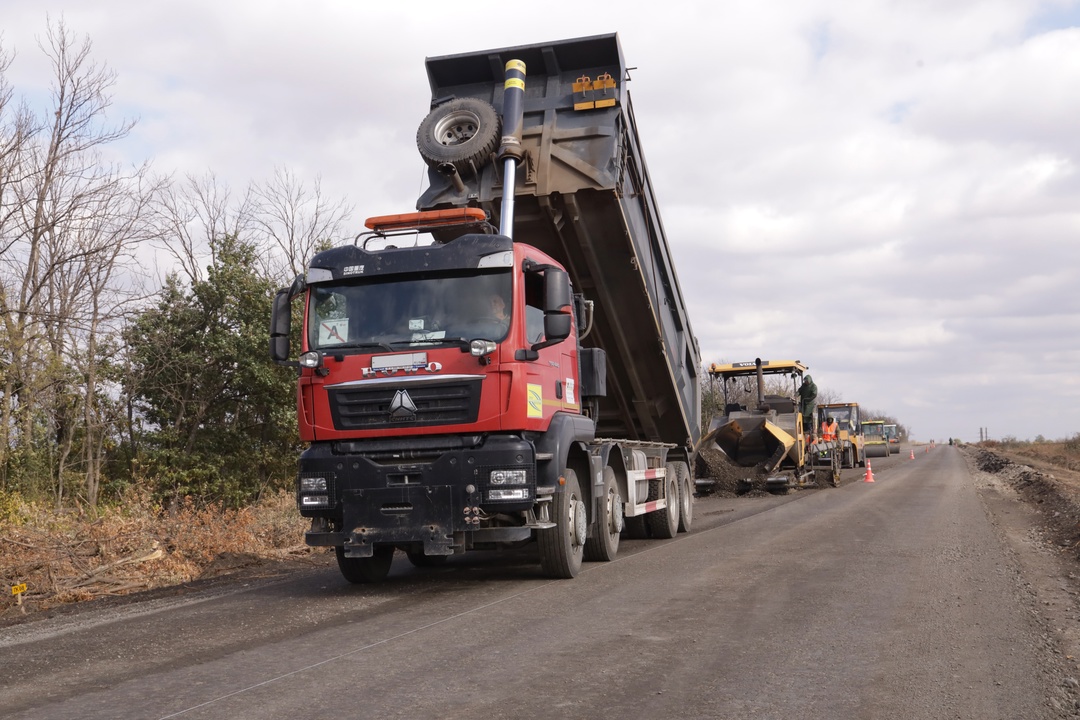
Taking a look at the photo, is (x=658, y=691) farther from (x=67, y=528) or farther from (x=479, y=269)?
(x=67, y=528)

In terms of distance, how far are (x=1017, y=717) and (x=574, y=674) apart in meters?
2.25

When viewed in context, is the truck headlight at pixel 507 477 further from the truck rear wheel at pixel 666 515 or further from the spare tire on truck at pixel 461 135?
the truck rear wheel at pixel 666 515

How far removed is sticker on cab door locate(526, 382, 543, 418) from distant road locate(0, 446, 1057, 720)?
1.58 meters

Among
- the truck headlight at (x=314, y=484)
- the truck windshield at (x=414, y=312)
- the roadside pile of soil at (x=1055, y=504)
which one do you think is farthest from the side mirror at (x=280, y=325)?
the roadside pile of soil at (x=1055, y=504)

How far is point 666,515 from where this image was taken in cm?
1356

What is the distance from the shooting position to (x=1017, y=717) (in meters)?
4.59

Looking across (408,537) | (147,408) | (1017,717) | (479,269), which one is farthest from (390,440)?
(147,408)

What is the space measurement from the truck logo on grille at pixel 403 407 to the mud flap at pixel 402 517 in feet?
2.04

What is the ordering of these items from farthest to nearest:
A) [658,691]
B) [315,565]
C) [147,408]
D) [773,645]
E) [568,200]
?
1. [147,408]
2. [315,565]
3. [568,200]
4. [773,645]
5. [658,691]

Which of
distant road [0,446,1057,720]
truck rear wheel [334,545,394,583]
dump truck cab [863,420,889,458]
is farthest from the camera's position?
dump truck cab [863,420,889,458]

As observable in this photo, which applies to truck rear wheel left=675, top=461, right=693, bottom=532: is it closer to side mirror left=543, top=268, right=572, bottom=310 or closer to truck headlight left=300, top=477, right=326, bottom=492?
side mirror left=543, top=268, right=572, bottom=310

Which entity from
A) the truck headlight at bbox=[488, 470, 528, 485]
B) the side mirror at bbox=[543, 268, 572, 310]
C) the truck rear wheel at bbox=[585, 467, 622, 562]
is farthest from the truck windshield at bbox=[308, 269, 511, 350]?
the truck rear wheel at bbox=[585, 467, 622, 562]

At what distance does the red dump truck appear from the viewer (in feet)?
27.4

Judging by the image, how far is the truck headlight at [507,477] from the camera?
8.25 m
